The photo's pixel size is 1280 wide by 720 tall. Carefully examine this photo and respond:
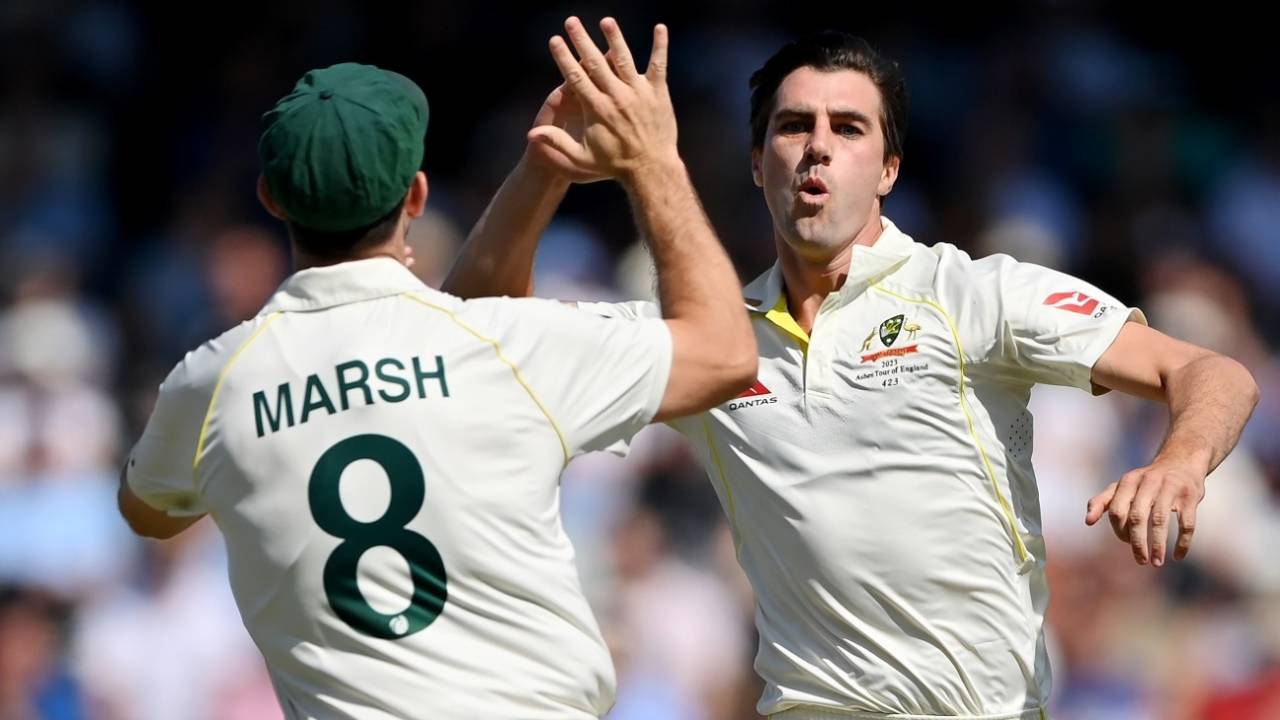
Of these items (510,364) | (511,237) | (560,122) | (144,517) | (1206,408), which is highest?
(560,122)

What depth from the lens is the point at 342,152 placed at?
3818 mm

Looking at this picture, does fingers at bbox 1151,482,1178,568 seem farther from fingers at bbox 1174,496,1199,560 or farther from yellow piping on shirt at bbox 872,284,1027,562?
yellow piping on shirt at bbox 872,284,1027,562

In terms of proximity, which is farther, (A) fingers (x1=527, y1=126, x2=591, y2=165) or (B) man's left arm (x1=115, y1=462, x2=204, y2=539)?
(A) fingers (x1=527, y1=126, x2=591, y2=165)

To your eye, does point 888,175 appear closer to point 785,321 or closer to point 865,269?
point 865,269

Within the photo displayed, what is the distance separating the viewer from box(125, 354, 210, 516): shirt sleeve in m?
3.89

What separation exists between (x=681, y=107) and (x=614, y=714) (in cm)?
527

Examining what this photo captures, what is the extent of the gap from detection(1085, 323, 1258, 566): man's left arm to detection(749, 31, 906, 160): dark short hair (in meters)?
1.01

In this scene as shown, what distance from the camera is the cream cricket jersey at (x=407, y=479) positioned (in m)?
3.74

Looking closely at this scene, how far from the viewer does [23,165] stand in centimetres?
1291

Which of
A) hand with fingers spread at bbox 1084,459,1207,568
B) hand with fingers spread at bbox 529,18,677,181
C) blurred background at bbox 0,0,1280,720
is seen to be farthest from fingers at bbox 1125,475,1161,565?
blurred background at bbox 0,0,1280,720

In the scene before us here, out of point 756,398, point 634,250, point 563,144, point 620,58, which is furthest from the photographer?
point 634,250

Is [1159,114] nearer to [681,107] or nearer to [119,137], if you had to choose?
[681,107]

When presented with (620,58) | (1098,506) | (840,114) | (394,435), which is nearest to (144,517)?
(394,435)

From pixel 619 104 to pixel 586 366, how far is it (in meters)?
0.62
